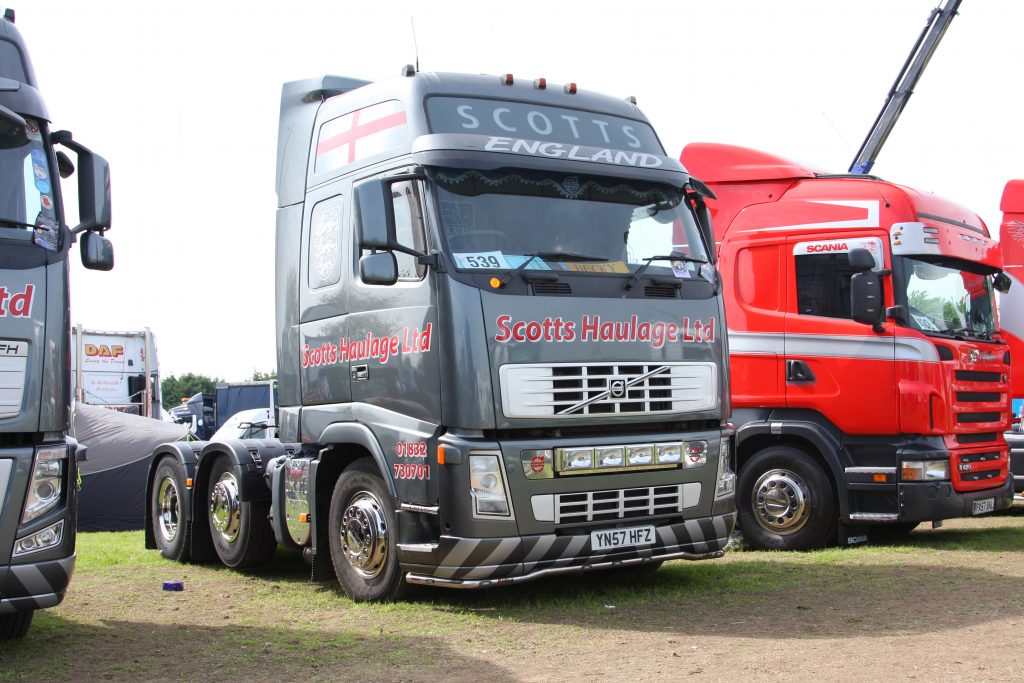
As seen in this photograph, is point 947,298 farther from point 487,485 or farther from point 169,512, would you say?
point 169,512

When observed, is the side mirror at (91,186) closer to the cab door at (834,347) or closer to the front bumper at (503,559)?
the front bumper at (503,559)

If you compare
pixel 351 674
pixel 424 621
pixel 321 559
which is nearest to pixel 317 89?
pixel 321 559

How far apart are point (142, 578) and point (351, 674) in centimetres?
439

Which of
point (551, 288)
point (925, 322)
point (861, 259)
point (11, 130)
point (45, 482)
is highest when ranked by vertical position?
point (11, 130)

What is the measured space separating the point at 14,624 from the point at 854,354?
7309 mm

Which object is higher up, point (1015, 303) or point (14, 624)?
point (1015, 303)

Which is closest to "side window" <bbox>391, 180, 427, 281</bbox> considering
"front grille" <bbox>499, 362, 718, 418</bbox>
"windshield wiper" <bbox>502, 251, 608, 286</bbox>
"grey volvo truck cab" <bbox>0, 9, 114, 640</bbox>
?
"windshield wiper" <bbox>502, 251, 608, 286</bbox>

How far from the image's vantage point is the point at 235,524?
997 cm

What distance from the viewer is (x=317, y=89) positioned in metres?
9.04

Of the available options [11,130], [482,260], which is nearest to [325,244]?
[482,260]

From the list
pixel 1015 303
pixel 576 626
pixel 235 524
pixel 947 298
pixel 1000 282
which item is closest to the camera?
pixel 576 626

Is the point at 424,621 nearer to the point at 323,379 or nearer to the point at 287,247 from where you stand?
the point at 323,379

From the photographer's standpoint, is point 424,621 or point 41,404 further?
point 424,621

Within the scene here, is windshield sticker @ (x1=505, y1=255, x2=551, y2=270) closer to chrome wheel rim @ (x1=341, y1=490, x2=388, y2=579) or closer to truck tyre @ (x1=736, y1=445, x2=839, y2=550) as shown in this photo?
chrome wheel rim @ (x1=341, y1=490, x2=388, y2=579)
